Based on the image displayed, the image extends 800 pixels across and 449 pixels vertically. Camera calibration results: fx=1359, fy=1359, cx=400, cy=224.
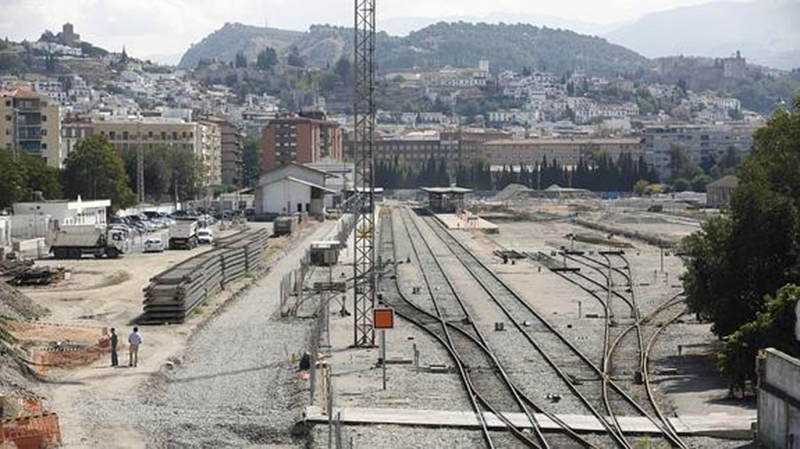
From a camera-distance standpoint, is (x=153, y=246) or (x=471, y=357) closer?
(x=471, y=357)

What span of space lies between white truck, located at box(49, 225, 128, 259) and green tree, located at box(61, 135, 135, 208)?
92.7 ft

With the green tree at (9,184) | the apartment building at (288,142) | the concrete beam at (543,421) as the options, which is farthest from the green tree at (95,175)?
the apartment building at (288,142)

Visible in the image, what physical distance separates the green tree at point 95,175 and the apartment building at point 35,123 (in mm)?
23243

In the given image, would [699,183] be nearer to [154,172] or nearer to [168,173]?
[168,173]

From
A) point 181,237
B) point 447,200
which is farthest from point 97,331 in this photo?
point 447,200

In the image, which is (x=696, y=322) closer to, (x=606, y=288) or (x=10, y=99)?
(x=606, y=288)

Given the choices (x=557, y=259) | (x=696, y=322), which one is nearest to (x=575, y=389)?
(x=696, y=322)

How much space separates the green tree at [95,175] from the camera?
81.1 m

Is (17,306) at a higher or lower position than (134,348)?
lower

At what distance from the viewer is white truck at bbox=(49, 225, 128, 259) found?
52625 mm

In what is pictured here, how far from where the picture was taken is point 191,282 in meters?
33.5

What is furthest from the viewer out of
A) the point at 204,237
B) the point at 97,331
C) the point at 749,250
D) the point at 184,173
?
the point at 184,173

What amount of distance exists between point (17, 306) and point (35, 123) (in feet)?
257

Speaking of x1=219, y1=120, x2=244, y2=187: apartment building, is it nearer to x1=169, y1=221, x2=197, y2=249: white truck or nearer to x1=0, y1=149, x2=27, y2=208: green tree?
x1=0, y1=149, x2=27, y2=208: green tree
